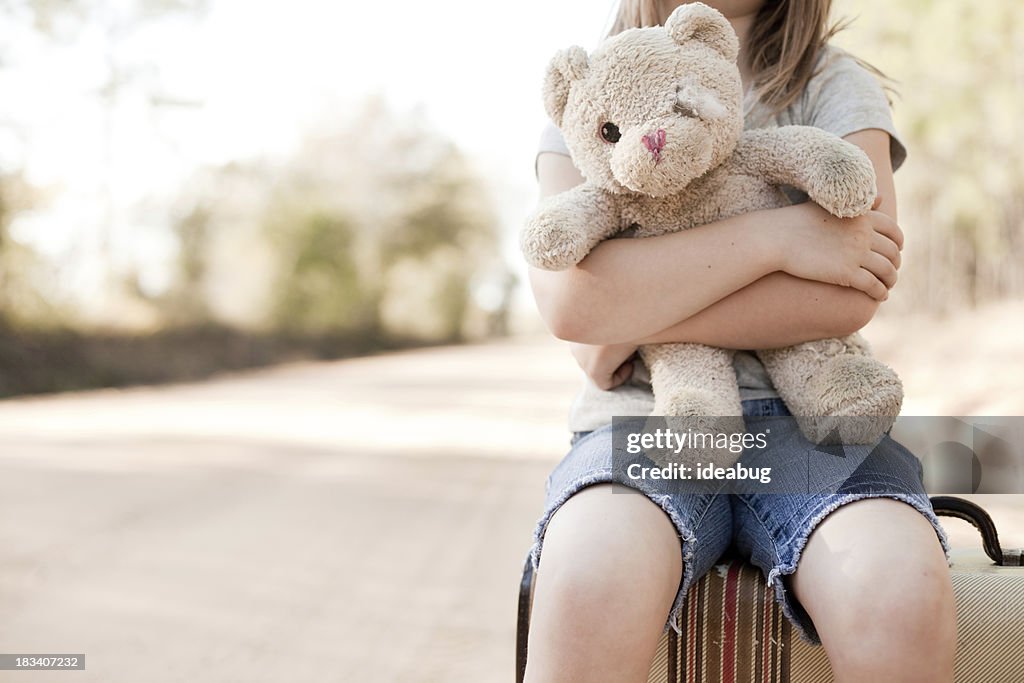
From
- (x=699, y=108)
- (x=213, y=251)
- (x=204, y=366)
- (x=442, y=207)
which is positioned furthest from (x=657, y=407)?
(x=442, y=207)

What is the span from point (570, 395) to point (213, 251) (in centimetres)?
712

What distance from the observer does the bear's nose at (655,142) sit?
1163 millimetres

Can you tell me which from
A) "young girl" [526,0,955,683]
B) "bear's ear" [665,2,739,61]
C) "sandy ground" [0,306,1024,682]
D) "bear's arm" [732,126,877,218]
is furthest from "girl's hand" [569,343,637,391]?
"sandy ground" [0,306,1024,682]

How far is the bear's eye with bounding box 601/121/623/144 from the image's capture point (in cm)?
125

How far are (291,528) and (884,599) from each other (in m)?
3.02

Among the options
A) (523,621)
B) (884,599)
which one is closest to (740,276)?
(884,599)

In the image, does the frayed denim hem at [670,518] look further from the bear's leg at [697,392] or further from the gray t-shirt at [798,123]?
the gray t-shirt at [798,123]

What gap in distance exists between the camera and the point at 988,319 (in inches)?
314

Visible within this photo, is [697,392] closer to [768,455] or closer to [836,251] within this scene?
[768,455]

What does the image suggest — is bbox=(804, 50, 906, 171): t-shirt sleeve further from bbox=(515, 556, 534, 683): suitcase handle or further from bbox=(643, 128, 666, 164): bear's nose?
bbox=(515, 556, 534, 683): suitcase handle

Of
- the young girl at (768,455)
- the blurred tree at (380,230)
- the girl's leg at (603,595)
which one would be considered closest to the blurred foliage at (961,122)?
the young girl at (768,455)

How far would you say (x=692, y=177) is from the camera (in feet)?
4.01

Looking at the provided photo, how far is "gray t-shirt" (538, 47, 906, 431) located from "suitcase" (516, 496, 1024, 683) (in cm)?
26

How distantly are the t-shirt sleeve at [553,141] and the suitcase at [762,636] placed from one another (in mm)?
643
